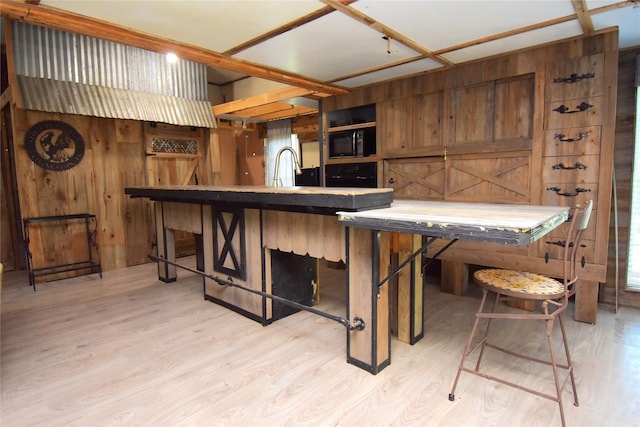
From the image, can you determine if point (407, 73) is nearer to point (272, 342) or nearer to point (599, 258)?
point (599, 258)

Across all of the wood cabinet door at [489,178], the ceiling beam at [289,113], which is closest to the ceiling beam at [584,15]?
the wood cabinet door at [489,178]

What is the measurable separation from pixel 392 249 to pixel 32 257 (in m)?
4.52

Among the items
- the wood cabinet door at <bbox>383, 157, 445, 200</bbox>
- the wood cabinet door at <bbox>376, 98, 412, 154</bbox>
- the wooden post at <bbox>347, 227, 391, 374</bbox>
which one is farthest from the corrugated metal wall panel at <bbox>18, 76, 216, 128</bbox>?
the wooden post at <bbox>347, 227, 391, 374</bbox>

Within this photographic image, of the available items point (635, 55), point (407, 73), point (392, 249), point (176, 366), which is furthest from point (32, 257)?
point (635, 55)

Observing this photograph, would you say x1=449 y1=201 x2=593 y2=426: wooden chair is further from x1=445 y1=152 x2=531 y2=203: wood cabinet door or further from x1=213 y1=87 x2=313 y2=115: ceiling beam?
x1=213 y1=87 x2=313 y2=115: ceiling beam

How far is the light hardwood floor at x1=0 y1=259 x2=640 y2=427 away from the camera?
188 centimetres

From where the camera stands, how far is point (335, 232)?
240cm

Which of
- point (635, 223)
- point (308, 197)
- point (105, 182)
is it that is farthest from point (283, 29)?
point (105, 182)

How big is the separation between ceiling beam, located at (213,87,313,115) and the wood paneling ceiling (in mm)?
892

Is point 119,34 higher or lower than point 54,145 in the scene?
higher

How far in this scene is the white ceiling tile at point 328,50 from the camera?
2.68 meters

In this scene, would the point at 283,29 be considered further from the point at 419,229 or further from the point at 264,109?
the point at 264,109

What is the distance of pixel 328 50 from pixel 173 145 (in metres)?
3.55

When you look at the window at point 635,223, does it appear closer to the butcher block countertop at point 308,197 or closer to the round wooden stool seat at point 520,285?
the round wooden stool seat at point 520,285
